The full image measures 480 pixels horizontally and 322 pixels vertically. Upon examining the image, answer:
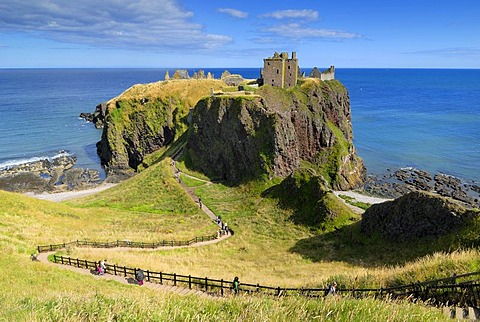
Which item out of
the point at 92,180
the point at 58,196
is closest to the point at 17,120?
the point at 92,180

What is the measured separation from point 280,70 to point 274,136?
20.9 metres

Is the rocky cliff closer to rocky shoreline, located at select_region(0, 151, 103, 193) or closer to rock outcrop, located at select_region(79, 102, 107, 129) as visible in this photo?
rocky shoreline, located at select_region(0, 151, 103, 193)

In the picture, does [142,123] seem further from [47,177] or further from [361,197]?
[361,197]

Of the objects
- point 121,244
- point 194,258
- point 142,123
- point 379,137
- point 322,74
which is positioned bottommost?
point 194,258

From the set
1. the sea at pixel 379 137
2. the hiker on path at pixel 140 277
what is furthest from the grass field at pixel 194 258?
the sea at pixel 379 137

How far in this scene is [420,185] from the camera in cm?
7675

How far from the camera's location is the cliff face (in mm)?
66562

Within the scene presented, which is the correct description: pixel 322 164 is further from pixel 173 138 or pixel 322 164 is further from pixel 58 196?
pixel 58 196

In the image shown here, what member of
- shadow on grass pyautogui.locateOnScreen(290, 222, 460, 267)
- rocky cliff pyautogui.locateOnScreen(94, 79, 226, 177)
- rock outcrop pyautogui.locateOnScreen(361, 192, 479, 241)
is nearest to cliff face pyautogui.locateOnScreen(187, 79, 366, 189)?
rocky cliff pyautogui.locateOnScreen(94, 79, 226, 177)

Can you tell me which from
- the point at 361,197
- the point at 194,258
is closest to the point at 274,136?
the point at 361,197

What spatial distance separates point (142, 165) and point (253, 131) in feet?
130

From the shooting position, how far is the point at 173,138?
97.2 metres

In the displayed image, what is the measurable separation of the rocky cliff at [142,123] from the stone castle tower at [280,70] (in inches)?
989

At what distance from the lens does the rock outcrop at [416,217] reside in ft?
100
